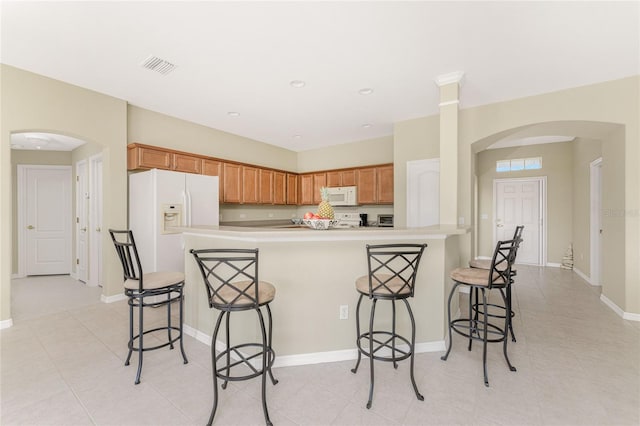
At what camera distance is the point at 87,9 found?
7.54 feet

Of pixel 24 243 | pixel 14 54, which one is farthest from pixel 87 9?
pixel 24 243

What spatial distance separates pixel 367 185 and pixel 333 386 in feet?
14.5

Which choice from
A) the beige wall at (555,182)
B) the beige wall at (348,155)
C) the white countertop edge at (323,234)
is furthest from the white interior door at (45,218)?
the beige wall at (555,182)

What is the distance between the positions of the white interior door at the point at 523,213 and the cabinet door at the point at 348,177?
365 centimetres

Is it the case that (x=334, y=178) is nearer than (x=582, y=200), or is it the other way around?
(x=582, y=200)

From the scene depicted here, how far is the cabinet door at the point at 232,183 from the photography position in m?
5.43

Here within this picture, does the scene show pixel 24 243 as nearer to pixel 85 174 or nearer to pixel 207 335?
pixel 85 174

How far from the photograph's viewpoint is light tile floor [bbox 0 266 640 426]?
1.83 m

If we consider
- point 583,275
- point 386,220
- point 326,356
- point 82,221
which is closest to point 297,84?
point 326,356

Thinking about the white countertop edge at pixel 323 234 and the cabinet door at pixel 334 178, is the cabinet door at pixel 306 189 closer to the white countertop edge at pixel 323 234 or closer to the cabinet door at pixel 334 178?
the cabinet door at pixel 334 178

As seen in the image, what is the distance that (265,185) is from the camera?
6.22 meters

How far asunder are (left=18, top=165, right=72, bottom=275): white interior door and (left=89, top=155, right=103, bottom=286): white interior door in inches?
52.8

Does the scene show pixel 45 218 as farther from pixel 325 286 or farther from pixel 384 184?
pixel 384 184

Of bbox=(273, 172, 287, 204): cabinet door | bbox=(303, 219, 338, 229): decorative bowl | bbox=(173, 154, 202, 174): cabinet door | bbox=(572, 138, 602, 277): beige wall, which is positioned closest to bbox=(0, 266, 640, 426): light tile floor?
bbox=(303, 219, 338, 229): decorative bowl
